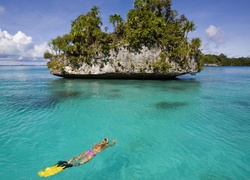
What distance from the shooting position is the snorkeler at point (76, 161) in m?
6.63

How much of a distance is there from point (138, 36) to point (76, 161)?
27.4m

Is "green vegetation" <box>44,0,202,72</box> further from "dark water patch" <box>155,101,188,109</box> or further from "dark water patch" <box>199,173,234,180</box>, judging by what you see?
"dark water patch" <box>199,173,234,180</box>

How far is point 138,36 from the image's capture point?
104 ft

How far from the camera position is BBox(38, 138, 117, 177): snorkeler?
663cm

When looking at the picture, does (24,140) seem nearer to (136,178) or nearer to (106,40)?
(136,178)

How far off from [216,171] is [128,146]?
378cm

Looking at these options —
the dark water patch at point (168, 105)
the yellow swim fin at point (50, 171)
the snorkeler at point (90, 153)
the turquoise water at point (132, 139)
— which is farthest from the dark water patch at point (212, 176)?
the dark water patch at point (168, 105)

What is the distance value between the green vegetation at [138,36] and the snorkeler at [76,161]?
25.5 m

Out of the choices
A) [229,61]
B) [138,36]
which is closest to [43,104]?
[138,36]

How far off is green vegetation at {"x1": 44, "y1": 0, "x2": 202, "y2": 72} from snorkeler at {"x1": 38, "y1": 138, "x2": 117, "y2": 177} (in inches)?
1005

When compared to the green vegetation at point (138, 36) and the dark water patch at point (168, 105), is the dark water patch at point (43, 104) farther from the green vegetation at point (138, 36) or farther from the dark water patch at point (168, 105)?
the green vegetation at point (138, 36)

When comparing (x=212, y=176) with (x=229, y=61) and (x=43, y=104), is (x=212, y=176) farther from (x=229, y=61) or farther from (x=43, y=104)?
(x=229, y=61)

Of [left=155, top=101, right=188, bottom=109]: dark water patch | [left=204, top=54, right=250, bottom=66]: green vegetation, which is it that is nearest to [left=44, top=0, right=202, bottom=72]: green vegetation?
[left=155, top=101, right=188, bottom=109]: dark water patch

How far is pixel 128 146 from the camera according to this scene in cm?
876
